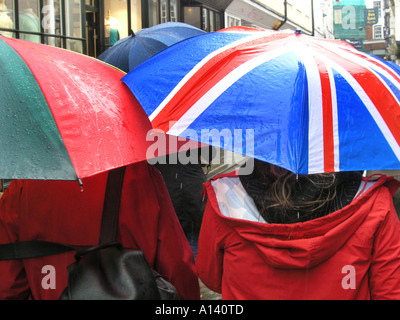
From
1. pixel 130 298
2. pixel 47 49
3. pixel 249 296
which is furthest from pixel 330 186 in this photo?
pixel 47 49

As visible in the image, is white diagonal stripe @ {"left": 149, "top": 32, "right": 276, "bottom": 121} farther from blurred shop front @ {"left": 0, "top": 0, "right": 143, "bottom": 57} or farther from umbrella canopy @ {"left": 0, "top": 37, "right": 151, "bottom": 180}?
blurred shop front @ {"left": 0, "top": 0, "right": 143, "bottom": 57}

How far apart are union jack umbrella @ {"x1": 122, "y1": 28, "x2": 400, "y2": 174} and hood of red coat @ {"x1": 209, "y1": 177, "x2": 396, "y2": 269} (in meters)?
0.19

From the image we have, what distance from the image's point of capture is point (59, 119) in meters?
2.09

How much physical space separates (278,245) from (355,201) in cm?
38

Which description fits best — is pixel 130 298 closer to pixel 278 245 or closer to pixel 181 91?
pixel 278 245

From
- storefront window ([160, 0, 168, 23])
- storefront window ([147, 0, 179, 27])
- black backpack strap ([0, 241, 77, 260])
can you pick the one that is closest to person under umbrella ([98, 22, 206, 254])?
black backpack strap ([0, 241, 77, 260])

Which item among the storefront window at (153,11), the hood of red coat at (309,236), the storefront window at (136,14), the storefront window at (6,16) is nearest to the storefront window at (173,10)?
the storefront window at (153,11)

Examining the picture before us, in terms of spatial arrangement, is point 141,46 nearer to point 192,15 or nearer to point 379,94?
point 379,94

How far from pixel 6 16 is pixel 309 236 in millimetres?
6709

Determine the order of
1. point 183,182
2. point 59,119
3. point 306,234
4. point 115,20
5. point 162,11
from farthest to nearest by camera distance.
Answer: point 162,11
point 115,20
point 183,182
point 306,234
point 59,119

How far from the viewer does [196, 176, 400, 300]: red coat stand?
2207 millimetres

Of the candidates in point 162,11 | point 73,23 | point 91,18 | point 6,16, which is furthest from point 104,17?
point 6,16

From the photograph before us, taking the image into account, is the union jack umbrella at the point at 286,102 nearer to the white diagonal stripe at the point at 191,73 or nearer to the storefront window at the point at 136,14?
the white diagonal stripe at the point at 191,73

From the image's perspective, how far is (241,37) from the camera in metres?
2.77
